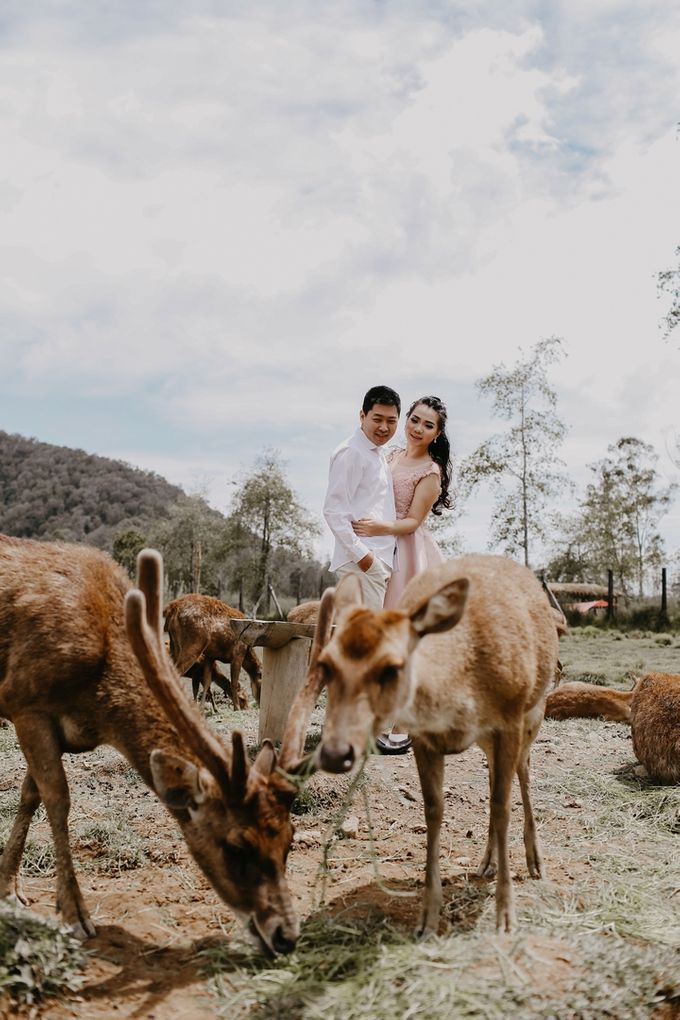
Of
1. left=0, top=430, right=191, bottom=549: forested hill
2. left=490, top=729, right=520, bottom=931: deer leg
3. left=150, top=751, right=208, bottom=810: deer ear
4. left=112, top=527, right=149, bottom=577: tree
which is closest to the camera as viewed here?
left=150, top=751, right=208, bottom=810: deer ear

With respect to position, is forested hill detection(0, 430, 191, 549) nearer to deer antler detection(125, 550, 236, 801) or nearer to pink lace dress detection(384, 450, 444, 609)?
pink lace dress detection(384, 450, 444, 609)

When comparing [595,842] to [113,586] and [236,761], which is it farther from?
[113,586]

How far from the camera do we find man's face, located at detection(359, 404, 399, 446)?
6.91 meters

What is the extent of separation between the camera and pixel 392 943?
4.22 meters

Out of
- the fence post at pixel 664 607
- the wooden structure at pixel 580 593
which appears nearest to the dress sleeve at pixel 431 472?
the fence post at pixel 664 607

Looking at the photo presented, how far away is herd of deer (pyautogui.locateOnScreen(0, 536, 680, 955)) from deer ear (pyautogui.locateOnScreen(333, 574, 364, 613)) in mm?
11

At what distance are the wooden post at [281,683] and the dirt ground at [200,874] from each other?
3.35ft

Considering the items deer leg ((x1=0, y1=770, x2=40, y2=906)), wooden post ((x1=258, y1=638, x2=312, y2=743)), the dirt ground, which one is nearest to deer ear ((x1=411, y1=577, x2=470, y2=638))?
the dirt ground

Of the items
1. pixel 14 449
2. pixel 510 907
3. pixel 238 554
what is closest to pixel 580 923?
pixel 510 907

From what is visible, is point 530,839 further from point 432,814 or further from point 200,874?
point 200,874

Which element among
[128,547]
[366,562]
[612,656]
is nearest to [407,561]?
[366,562]

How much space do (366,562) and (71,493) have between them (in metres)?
95.3

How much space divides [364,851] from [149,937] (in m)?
1.78

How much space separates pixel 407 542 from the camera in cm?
725
